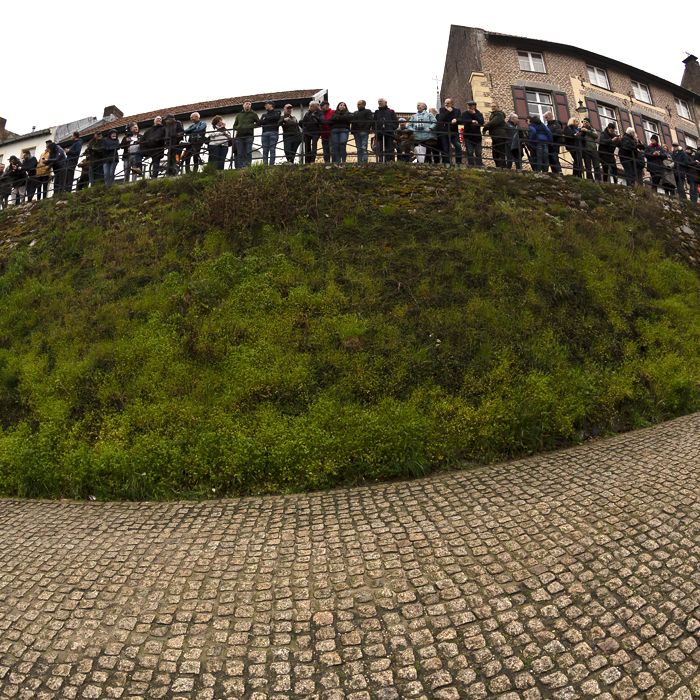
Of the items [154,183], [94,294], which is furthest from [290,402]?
[154,183]

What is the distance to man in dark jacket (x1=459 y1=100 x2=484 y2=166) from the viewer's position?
31.8 ft

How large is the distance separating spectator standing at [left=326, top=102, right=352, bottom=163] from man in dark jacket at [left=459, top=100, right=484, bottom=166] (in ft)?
7.99

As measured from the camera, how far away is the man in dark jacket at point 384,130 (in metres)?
9.80

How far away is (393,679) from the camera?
2541mm

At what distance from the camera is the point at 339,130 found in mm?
9672

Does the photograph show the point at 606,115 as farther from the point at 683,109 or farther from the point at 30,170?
the point at 30,170

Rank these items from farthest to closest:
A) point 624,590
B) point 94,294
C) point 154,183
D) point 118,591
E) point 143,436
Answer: point 154,183, point 94,294, point 143,436, point 118,591, point 624,590

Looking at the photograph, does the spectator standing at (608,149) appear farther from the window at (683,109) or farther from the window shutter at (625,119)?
the window at (683,109)

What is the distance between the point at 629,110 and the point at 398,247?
17.2 m

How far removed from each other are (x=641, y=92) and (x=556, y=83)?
5145 mm

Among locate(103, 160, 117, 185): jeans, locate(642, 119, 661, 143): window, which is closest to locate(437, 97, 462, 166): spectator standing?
locate(103, 160, 117, 185): jeans

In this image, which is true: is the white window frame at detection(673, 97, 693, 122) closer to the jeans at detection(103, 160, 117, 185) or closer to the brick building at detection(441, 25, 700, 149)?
the brick building at detection(441, 25, 700, 149)

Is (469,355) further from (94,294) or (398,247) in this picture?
(94,294)

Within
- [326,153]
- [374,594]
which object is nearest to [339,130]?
[326,153]
